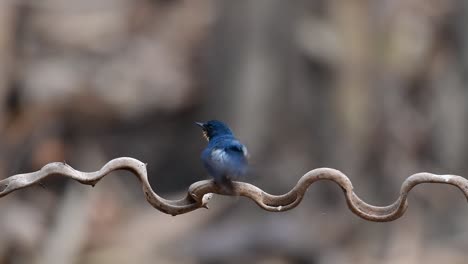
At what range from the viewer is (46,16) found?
1100 cm

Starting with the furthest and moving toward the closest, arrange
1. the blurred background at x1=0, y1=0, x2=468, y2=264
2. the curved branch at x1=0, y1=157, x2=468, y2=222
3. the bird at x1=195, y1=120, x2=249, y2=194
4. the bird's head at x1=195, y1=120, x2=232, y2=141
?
the blurred background at x1=0, y1=0, x2=468, y2=264 → the bird's head at x1=195, y1=120, x2=232, y2=141 → the bird at x1=195, y1=120, x2=249, y2=194 → the curved branch at x1=0, y1=157, x2=468, y2=222

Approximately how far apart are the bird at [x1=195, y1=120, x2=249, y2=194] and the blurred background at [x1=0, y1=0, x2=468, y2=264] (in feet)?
13.4

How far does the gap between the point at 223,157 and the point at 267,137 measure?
5.53m

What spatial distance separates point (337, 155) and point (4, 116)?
228 cm

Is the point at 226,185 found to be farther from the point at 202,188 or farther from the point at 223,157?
the point at 223,157

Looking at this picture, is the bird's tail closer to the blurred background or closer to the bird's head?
the bird's head

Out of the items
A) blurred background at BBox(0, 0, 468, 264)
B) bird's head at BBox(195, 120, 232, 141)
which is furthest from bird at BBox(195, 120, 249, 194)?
blurred background at BBox(0, 0, 468, 264)

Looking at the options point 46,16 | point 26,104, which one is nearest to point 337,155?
point 26,104

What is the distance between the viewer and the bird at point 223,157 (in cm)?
263

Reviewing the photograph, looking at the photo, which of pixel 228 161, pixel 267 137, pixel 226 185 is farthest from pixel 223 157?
pixel 267 137

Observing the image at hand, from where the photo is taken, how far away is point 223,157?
2852 millimetres

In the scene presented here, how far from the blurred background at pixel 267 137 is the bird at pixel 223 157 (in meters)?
4.08

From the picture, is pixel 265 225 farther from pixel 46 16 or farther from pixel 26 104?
pixel 46 16

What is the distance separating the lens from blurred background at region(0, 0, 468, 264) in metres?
7.69
